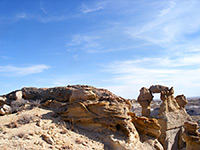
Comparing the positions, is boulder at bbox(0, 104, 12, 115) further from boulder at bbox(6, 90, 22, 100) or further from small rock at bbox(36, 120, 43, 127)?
small rock at bbox(36, 120, 43, 127)

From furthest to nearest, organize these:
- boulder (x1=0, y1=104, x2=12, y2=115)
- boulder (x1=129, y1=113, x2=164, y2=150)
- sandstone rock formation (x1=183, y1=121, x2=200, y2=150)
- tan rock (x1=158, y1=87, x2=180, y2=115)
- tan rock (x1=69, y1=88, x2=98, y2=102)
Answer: tan rock (x1=158, y1=87, x2=180, y2=115) < sandstone rock formation (x1=183, y1=121, x2=200, y2=150) < boulder (x1=129, y1=113, x2=164, y2=150) < tan rock (x1=69, y1=88, x2=98, y2=102) < boulder (x1=0, y1=104, x2=12, y2=115)

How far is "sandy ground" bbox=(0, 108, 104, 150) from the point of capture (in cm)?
651

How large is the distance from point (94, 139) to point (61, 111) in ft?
7.39

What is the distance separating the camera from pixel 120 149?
322 inches

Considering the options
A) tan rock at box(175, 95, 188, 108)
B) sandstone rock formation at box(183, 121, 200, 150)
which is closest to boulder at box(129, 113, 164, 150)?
sandstone rock formation at box(183, 121, 200, 150)

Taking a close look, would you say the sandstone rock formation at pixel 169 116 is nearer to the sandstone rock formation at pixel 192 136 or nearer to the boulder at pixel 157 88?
the boulder at pixel 157 88

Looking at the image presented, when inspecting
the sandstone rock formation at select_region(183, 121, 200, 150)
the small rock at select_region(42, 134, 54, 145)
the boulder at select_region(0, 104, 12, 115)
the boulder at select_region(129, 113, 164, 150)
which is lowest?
the sandstone rock formation at select_region(183, 121, 200, 150)

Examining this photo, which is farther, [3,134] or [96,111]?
[96,111]

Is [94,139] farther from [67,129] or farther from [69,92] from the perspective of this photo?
[69,92]

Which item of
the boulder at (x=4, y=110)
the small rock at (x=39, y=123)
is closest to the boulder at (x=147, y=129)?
the small rock at (x=39, y=123)

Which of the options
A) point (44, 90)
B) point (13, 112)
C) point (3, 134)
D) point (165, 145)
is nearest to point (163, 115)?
point (165, 145)

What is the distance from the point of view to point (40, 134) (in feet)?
23.9

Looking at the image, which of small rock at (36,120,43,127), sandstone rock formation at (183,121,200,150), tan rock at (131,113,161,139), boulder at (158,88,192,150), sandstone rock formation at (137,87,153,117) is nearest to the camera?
small rock at (36,120,43,127)

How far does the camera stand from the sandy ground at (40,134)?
21.4ft
